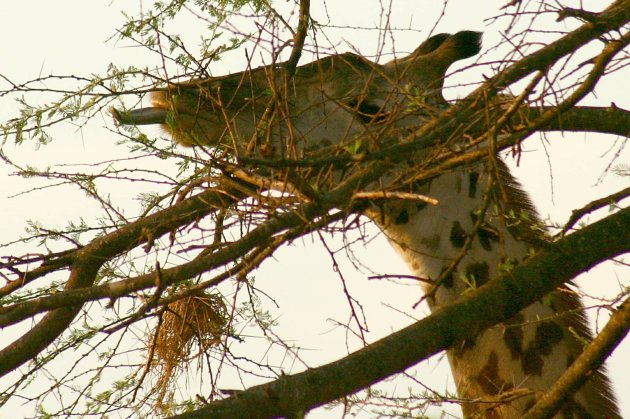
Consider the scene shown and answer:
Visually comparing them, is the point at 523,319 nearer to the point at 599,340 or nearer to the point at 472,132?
the point at 599,340

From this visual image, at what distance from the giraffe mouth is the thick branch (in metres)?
1.23

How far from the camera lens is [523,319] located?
3.53 m

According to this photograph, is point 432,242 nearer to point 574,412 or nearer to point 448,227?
point 448,227

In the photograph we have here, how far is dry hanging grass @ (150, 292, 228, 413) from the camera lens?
13.1 ft

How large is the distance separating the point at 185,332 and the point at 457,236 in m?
1.13

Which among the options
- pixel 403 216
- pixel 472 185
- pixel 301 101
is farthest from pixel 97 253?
pixel 472 185

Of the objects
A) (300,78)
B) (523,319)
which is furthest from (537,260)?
(300,78)

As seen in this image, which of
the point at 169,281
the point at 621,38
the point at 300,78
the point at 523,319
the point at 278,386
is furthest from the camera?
the point at 300,78

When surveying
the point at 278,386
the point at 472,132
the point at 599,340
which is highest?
the point at 472,132

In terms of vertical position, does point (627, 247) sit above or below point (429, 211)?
below

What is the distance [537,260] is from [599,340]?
0.92 ft

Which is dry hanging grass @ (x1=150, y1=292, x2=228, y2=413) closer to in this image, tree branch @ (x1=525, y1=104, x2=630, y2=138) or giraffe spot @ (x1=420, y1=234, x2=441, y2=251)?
giraffe spot @ (x1=420, y1=234, x2=441, y2=251)

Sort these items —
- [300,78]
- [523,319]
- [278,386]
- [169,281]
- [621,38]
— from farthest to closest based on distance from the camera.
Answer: [300,78], [523,319], [621,38], [169,281], [278,386]

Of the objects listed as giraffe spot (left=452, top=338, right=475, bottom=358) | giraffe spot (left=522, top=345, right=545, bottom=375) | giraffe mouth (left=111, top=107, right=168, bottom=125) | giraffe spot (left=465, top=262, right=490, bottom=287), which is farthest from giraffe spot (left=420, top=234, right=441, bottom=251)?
giraffe mouth (left=111, top=107, right=168, bottom=125)
